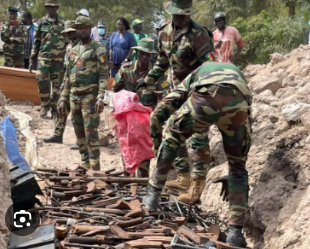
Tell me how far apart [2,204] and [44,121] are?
7.36 metres

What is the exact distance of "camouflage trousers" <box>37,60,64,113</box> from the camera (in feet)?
36.8

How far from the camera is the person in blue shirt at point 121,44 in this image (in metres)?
13.1

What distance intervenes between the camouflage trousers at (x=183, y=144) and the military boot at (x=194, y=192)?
7 cm

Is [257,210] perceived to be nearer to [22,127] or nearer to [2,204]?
[2,204]

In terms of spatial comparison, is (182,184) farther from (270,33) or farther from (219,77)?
(270,33)

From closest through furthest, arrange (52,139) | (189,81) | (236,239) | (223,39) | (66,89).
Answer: (236,239), (189,81), (66,89), (52,139), (223,39)

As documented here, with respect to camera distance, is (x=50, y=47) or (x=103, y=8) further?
(x=103, y=8)

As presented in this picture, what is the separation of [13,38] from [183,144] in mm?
9797

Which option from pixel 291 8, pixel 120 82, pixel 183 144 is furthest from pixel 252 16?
pixel 183 144

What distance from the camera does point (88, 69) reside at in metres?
8.00

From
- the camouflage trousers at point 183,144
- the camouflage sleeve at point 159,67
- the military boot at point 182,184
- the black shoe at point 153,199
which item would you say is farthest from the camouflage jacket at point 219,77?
the military boot at point 182,184

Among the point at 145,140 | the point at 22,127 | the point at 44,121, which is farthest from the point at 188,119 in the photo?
the point at 44,121

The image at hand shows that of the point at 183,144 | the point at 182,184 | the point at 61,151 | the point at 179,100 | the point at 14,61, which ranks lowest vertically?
the point at 61,151

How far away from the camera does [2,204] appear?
4.48 m
